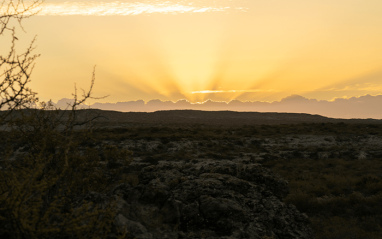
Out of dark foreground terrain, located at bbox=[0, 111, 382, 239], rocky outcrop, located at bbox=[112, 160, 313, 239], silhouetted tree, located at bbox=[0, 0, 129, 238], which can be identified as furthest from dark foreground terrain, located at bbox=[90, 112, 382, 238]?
silhouetted tree, located at bbox=[0, 0, 129, 238]

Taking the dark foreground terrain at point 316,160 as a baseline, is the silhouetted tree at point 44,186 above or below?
above

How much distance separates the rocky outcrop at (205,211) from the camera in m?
7.39

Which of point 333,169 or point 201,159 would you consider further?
point 201,159

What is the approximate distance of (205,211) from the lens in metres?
8.28

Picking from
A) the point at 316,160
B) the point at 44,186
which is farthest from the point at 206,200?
the point at 316,160

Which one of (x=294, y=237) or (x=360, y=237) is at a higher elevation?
(x=294, y=237)

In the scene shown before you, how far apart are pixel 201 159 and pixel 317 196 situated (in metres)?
14.9

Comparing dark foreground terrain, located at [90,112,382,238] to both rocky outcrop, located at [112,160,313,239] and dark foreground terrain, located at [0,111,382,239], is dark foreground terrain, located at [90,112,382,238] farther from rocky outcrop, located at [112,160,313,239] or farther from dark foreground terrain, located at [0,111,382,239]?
rocky outcrop, located at [112,160,313,239]

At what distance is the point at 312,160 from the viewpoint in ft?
96.8

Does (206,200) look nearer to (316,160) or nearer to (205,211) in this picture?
(205,211)

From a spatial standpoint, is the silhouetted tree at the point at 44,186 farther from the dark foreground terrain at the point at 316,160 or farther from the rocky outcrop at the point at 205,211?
the dark foreground terrain at the point at 316,160

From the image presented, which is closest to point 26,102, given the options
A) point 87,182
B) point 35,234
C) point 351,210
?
point 35,234

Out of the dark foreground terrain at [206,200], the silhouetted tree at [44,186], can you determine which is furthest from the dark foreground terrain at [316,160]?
the silhouetted tree at [44,186]

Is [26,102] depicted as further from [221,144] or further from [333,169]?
[221,144]
